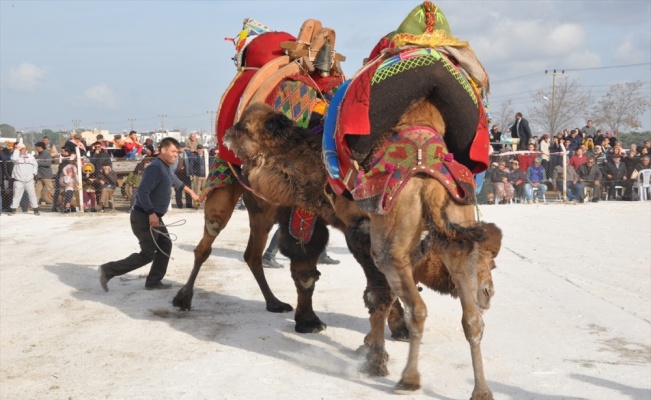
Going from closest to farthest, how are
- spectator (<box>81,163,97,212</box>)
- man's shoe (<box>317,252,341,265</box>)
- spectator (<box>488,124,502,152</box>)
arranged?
man's shoe (<box>317,252,341,265</box>)
spectator (<box>81,163,97,212</box>)
spectator (<box>488,124,502,152</box>)

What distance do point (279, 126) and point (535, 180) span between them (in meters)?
16.8

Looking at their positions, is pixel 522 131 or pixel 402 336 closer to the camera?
pixel 402 336

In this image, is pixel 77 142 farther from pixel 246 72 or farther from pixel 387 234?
pixel 387 234

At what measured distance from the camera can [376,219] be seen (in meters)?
5.22

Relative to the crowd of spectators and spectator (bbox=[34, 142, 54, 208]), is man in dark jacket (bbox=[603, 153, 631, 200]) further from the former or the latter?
spectator (bbox=[34, 142, 54, 208])

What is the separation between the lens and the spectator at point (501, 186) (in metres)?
21.2

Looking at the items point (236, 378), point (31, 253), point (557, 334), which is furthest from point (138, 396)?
point (31, 253)

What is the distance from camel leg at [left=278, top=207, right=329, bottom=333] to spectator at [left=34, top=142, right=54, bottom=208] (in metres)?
15.2

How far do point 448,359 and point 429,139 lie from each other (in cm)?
201

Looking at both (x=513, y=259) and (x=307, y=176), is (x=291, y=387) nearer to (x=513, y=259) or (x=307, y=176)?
(x=307, y=176)

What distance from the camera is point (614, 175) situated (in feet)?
73.0

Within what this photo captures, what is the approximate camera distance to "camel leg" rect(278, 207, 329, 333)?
7.13 m

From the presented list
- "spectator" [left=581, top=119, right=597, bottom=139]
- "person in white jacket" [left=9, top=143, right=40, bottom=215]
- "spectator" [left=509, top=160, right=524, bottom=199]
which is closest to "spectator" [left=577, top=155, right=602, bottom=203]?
"spectator" [left=509, top=160, right=524, bottom=199]

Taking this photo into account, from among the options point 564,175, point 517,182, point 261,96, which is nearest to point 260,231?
point 261,96
